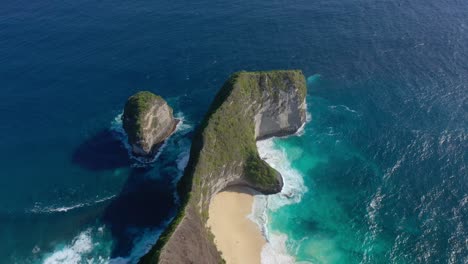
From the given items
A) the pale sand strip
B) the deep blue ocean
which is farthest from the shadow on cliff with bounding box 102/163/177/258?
the pale sand strip

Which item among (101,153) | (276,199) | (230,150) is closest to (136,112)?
(101,153)

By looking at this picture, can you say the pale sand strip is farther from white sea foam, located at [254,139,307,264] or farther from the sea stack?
the sea stack

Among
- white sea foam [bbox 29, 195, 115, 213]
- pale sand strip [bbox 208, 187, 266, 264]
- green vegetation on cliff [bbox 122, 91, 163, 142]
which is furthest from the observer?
green vegetation on cliff [bbox 122, 91, 163, 142]

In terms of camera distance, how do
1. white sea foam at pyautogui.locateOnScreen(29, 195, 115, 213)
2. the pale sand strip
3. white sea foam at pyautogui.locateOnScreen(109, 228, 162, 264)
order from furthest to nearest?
white sea foam at pyautogui.locateOnScreen(29, 195, 115, 213)
the pale sand strip
white sea foam at pyautogui.locateOnScreen(109, 228, 162, 264)

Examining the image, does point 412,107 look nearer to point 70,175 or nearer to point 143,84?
point 143,84

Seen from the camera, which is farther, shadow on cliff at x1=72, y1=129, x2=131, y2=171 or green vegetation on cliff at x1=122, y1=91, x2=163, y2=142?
shadow on cliff at x1=72, y1=129, x2=131, y2=171

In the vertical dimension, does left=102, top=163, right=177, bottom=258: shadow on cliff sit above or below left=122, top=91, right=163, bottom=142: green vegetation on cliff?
below

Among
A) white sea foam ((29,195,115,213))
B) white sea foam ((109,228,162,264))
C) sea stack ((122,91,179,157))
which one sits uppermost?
sea stack ((122,91,179,157))
